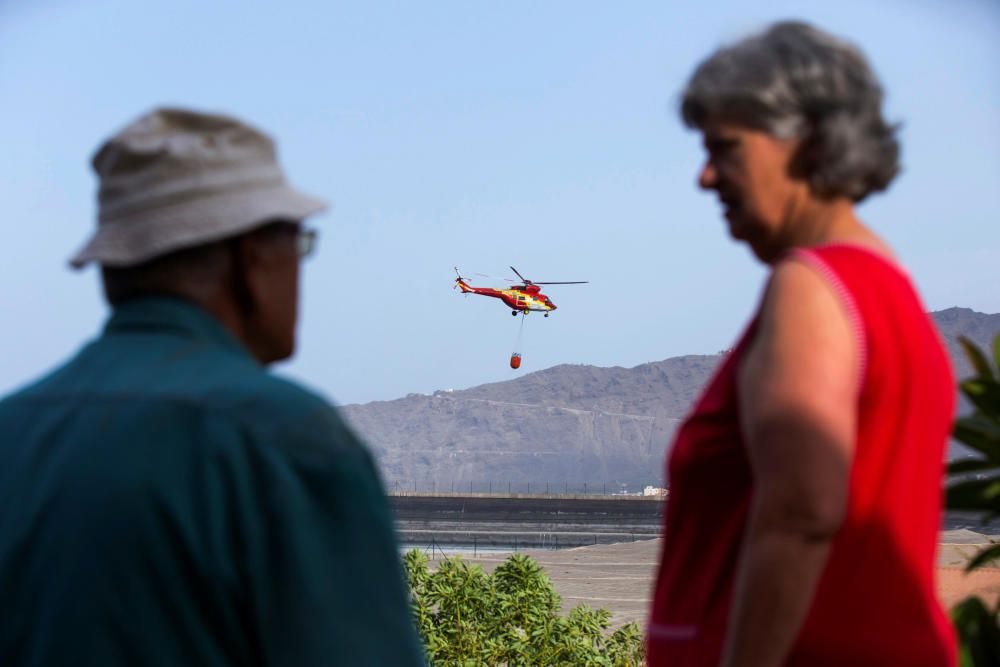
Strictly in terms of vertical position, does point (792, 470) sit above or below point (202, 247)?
below

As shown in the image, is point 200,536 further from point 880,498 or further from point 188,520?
point 880,498

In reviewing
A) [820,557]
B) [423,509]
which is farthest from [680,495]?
[423,509]

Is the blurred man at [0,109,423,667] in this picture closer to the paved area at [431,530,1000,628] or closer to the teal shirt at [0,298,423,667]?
the teal shirt at [0,298,423,667]

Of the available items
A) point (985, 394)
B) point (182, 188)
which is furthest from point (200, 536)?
point (985, 394)

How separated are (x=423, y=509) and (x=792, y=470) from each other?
11540 centimetres

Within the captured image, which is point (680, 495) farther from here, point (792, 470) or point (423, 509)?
point (423, 509)

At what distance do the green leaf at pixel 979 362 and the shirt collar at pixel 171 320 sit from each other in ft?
5.90

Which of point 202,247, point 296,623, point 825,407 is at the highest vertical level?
point 202,247

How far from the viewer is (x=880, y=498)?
5.41 feet

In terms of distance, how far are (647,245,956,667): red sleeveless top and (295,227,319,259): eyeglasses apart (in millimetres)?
590

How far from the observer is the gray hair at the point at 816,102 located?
5.92ft

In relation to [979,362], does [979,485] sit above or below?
below

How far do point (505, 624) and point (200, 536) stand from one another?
7986mm

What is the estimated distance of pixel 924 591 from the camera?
1.67 metres
